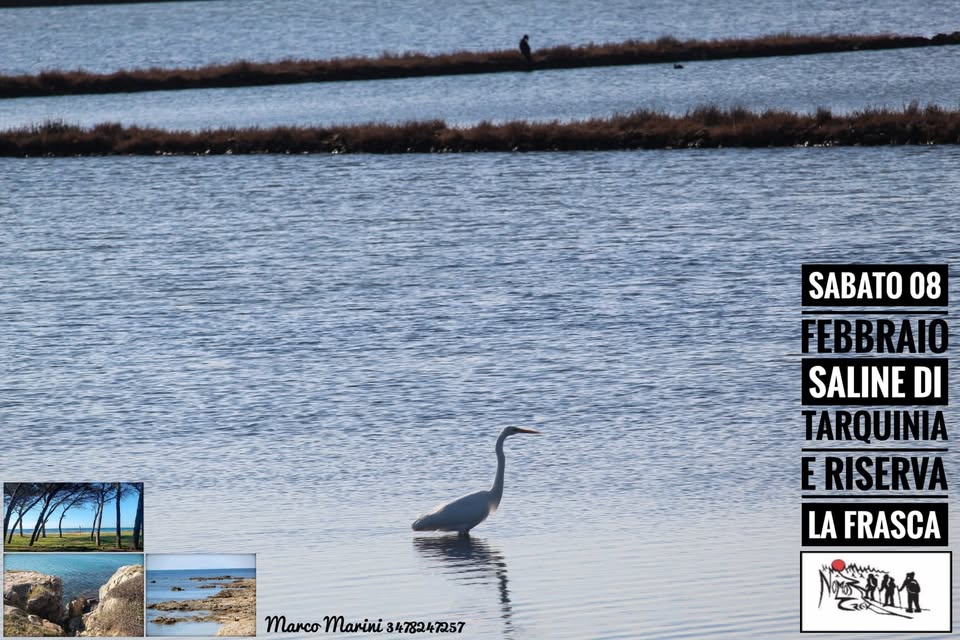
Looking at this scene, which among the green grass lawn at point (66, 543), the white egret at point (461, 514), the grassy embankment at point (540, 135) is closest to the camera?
the green grass lawn at point (66, 543)

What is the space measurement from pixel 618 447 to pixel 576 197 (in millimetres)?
26183

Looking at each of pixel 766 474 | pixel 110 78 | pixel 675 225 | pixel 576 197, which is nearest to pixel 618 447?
pixel 766 474

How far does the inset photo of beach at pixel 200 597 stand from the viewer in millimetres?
13227

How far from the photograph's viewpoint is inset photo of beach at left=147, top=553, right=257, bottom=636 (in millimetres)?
13227

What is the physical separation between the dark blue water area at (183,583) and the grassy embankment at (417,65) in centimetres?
7072

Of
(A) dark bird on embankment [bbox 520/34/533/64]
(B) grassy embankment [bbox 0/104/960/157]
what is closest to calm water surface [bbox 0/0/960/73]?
(A) dark bird on embankment [bbox 520/34/533/64]

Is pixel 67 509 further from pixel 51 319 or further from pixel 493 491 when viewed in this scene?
pixel 51 319

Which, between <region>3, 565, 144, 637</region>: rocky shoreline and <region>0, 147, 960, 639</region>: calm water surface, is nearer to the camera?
<region>3, 565, 144, 637</region>: rocky shoreline

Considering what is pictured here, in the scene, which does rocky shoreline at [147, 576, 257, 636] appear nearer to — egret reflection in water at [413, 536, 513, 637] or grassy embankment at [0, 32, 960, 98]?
egret reflection in water at [413, 536, 513, 637]

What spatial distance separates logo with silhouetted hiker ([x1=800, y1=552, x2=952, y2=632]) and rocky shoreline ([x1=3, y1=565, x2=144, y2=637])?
17.5 feet

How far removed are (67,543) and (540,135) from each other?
42.2 m

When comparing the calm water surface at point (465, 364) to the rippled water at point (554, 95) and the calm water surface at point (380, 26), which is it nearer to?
the rippled water at point (554, 95)

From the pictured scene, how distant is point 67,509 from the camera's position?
45.9 feet

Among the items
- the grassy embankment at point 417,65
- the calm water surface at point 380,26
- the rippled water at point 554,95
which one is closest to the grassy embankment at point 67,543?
the rippled water at point 554,95
